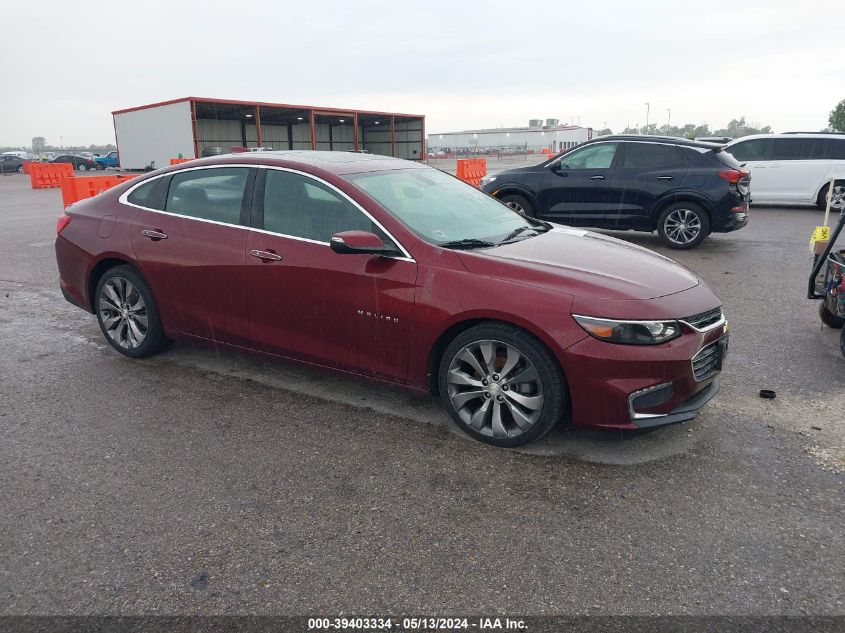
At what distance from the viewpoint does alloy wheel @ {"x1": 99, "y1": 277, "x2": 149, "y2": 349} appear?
502 cm

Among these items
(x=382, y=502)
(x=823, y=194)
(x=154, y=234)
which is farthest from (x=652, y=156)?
(x=382, y=502)

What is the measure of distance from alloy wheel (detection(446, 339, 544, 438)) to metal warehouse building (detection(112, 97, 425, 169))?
3658 cm

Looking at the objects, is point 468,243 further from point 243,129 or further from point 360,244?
point 243,129

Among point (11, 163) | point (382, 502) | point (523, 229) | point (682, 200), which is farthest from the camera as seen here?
point (11, 163)

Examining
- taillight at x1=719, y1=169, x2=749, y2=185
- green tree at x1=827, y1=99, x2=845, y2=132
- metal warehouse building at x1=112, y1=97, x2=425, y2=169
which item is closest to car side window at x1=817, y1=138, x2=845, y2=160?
taillight at x1=719, y1=169, x2=749, y2=185

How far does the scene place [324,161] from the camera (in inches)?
176

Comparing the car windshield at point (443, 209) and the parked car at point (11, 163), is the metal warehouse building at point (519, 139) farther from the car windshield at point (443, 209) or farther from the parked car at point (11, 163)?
the car windshield at point (443, 209)

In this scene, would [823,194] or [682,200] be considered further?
[823,194]

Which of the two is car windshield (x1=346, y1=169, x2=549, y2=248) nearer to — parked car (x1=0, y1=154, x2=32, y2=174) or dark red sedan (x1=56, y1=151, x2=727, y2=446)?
dark red sedan (x1=56, y1=151, x2=727, y2=446)

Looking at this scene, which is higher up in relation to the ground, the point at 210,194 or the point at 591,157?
the point at 591,157

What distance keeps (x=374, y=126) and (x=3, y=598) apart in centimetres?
5513

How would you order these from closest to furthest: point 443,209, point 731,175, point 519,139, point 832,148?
point 443,209
point 731,175
point 832,148
point 519,139

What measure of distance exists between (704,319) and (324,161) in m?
2.66

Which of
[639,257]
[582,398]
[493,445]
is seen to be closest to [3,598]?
[493,445]
